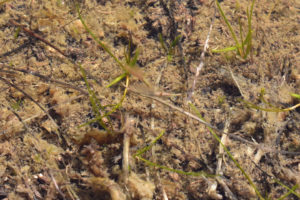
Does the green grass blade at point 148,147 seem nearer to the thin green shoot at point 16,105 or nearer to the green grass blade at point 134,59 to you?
the green grass blade at point 134,59

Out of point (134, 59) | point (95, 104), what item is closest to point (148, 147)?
point (95, 104)

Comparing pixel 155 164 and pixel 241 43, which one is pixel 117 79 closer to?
pixel 155 164

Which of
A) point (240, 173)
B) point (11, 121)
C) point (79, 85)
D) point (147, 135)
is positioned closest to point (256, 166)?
point (240, 173)

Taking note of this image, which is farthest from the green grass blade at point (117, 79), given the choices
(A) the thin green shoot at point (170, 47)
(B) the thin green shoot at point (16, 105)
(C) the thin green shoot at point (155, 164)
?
(B) the thin green shoot at point (16, 105)

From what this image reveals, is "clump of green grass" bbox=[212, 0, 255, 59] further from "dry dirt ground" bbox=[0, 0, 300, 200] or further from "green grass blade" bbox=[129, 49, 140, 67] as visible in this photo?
"green grass blade" bbox=[129, 49, 140, 67]

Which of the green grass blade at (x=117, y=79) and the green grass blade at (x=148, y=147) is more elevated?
the green grass blade at (x=117, y=79)

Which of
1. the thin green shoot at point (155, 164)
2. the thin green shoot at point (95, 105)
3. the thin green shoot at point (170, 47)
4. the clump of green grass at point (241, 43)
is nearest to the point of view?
the thin green shoot at point (155, 164)

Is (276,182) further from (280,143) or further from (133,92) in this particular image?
(133,92)

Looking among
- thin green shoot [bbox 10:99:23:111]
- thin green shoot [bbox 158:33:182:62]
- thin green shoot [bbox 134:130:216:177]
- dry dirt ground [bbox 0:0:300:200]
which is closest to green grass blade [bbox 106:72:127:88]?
dry dirt ground [bbox 0:0:300:200]
